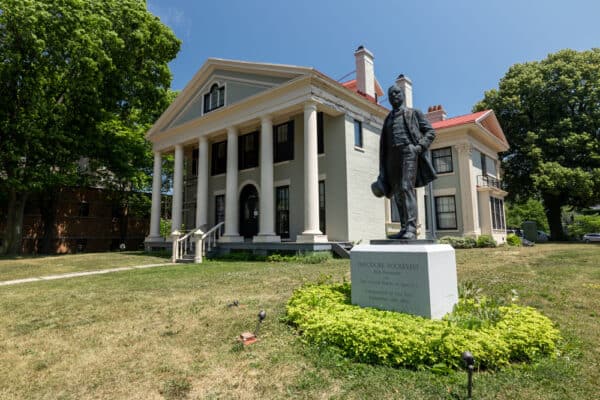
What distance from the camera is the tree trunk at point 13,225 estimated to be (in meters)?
20.1

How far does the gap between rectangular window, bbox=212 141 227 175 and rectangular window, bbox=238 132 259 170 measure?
63.3 inches

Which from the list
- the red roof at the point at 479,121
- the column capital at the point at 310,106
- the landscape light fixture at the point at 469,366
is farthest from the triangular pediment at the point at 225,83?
the landscape light fixture at the point at 469,366

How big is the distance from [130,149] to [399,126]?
2302 centimetres

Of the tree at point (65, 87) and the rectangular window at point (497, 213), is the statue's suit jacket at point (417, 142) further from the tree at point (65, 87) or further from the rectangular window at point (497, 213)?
the rectangular window at point (497, 213)

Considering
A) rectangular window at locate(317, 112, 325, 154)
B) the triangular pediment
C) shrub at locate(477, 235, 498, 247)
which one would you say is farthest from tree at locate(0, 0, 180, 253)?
shrub at locate(477, 235, 498, 247)

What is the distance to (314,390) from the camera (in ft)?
11.6

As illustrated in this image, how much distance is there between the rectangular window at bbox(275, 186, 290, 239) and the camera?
18.0m

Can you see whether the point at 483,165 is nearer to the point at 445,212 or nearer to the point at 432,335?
the point at 445,212

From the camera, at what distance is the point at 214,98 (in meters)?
20.1

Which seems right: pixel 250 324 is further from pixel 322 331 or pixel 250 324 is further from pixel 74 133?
pixel 74 133

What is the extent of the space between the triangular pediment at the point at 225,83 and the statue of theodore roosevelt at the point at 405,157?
30.6ft

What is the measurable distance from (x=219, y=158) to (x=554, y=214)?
29126mm

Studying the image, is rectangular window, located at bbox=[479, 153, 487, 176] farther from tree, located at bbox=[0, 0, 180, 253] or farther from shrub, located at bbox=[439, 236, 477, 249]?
tree, located at bbox=[0, 0, 180, 253]

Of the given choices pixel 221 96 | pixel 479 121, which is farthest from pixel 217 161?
pixel 479 121
